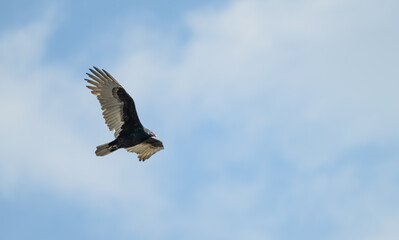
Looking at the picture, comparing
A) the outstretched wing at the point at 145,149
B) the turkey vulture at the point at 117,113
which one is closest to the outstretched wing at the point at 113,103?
the turkey vulture at the point at 117,113

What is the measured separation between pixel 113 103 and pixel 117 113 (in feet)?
1.22

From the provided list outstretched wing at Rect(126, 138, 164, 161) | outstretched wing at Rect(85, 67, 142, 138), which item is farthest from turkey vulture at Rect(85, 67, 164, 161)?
outstretched wing at Rect(126, 138, 164, 161)

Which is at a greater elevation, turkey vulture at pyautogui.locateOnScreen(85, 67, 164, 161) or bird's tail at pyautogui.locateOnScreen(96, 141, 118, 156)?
turkey vulture at pyautogui.locateOnScreen(85, 67, 164, 161)

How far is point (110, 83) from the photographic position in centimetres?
1927

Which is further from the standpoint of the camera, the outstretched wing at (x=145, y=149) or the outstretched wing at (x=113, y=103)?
the outstretched wing at (x=145, y=149)

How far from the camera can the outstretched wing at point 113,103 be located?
19.1 meters

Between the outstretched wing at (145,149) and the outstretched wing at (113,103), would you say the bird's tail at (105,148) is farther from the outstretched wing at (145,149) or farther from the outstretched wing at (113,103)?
the outstretched wing at (145,149)

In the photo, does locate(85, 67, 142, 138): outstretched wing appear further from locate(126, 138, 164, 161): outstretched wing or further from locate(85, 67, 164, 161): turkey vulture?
locate(126, 138, 164, 161): outstretched wing

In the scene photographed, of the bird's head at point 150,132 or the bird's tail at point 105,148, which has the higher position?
the bird's head at point 150,132

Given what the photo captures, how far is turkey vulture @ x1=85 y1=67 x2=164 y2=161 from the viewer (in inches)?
752

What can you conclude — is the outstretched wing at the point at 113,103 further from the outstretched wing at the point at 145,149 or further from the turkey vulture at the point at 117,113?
the outstretched wing at the point at 145,149

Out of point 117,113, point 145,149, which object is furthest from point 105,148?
point 145,149

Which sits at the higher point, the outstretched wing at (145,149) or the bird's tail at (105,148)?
the outstretched wing at (145,149)

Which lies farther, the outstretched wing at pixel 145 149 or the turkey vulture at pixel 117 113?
the outstretched wing at pixel 145 149
